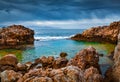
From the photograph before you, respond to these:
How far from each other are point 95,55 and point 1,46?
52742 mm

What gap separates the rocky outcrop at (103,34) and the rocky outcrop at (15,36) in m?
21.8

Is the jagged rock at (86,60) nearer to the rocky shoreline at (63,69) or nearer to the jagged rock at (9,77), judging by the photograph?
the rocky shoreline at (63,69)

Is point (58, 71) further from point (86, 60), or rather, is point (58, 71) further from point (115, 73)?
point (86, 60)

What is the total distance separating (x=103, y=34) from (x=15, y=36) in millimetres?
31634

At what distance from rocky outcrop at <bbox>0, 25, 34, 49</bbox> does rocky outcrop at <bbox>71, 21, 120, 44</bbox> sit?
2177cm

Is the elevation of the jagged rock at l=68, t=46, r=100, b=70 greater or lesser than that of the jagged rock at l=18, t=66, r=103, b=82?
lesser

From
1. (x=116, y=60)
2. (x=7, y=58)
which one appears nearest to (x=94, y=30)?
(x=7, y=58)

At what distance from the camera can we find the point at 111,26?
341 ft

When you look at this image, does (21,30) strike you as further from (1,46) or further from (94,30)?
(94,30)

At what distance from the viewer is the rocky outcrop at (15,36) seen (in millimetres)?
88988

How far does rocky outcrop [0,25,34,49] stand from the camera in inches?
3503

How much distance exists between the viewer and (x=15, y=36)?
9594 cm

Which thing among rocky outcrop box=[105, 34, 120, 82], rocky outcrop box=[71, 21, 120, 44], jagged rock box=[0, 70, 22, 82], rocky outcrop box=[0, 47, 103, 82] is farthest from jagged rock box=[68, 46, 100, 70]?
rocky outcrop box=[71, 21, 120, 44]

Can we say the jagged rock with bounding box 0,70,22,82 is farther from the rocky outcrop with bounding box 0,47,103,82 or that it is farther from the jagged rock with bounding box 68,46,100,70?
the jagged rock with bounding box 68,46,100,70
